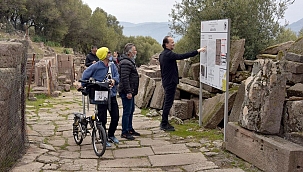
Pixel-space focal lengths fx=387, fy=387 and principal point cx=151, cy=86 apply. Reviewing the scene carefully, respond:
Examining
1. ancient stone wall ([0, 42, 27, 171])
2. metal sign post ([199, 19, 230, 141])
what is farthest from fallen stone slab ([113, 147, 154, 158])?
ancient stone wall ([0, 42, 27, 171])

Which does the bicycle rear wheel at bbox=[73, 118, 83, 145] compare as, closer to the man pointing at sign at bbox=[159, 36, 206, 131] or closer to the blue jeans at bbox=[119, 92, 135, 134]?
the blue jeans at bbox=[119, 92, 135, 134]

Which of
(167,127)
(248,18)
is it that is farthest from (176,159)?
(248,18)

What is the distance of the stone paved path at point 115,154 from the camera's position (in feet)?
20.1

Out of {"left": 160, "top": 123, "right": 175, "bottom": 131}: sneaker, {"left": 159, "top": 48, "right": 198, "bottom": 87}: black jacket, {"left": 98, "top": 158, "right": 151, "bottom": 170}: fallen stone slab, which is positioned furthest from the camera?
{"left": 160, "top": 123, "right": 175, "bottom": 131}: sneaker

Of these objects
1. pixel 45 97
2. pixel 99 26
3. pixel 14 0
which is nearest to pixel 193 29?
pixel 45 97

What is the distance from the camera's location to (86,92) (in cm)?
709

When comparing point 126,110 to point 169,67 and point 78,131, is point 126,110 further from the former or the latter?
point 169,67

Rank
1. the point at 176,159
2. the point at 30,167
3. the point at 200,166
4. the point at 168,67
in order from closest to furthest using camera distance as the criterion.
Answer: the point at 30,167, the point at 200,166, the point at 176,159, the point at 168,67

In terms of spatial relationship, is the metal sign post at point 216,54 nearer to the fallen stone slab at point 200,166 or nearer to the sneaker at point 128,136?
the fallen stone slab at point 200,166

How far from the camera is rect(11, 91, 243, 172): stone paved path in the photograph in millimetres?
6137

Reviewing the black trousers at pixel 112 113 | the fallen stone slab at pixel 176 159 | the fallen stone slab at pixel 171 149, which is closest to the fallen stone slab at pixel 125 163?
the fallen stone slab at pixel 176 159

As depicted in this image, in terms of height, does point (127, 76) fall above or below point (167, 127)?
above

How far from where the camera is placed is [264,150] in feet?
18.6

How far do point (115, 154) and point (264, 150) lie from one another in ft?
8.66
